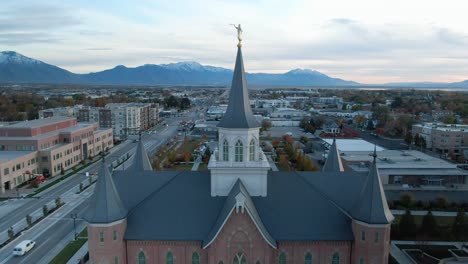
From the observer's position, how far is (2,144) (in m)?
71.8

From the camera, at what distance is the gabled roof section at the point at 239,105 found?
1157 inches

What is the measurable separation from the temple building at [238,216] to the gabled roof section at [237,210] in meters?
0.08

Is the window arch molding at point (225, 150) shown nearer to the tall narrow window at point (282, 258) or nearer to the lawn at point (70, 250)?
the tall narrow window at point (282, 258)

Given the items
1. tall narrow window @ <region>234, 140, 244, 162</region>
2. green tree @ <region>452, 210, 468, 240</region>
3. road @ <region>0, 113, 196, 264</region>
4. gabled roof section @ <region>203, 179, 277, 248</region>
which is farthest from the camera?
green tree @ <region>452, 210, 468, 240</region>

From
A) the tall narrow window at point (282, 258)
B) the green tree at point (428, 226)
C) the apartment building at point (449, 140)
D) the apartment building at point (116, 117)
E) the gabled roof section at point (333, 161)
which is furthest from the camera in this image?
the apartment building at point (116, 117)

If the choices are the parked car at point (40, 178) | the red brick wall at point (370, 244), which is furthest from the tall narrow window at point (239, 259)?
the parked car at point (40, 178)

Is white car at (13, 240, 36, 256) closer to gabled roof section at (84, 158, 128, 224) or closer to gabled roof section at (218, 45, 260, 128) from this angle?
gabled roof section at (84, 158, 128, 224)

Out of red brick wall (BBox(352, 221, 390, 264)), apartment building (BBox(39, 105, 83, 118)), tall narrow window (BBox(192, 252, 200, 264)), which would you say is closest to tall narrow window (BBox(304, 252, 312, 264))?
red brick wall (BBox(352, 221, 390, 264))

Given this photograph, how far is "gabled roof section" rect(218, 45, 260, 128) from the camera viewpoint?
2939 centimetres

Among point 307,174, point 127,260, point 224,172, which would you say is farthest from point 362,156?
point 127,260

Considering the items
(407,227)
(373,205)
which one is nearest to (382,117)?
(407,227)

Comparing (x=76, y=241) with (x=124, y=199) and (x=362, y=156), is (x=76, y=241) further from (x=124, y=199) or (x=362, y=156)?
(x=362, y=156)

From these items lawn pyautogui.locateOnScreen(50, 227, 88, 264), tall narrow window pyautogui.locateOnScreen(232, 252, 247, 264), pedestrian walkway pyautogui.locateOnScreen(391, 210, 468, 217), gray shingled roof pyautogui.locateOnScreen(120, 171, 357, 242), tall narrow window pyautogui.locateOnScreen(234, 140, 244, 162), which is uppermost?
tall narrow window pyautogui.locateOnScreen(234, 140, 244, 162)

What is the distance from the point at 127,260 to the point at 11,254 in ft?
59.3
